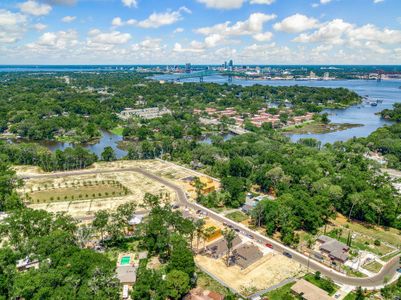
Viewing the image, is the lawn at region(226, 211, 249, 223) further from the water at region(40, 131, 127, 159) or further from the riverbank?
the riverbank

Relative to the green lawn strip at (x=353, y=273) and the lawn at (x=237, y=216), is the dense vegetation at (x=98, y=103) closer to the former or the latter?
the lawn at (x=237, y=216)

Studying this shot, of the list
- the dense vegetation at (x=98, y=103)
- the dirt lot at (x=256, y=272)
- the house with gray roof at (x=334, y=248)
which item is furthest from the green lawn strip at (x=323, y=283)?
the dense vegetation at (x=98, y=103)

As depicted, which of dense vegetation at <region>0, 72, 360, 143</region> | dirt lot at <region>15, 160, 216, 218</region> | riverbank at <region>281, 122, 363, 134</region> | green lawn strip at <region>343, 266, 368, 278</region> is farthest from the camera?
riverbank at <region>281, 122, 363, 134</region>

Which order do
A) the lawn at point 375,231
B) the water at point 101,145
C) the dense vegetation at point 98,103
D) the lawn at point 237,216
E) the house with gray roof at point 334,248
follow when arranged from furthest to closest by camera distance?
the dense vegetation at point 98,103, the water at point 101,145, the lawn at point 237,216, the lawn at point 375,231, the house with gray roof at point 334,248

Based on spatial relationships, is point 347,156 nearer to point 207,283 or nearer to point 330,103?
point 207,283

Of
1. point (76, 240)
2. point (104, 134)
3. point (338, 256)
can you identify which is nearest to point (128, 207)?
point (76, 240)

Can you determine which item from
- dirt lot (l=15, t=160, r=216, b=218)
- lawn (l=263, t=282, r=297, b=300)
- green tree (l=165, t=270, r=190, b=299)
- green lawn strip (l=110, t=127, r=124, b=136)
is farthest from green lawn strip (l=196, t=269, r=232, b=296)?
green lawn strip (l=110, t=127, r=124, b=136)

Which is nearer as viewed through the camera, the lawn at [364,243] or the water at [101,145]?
Result: the lawn at [364,243]
